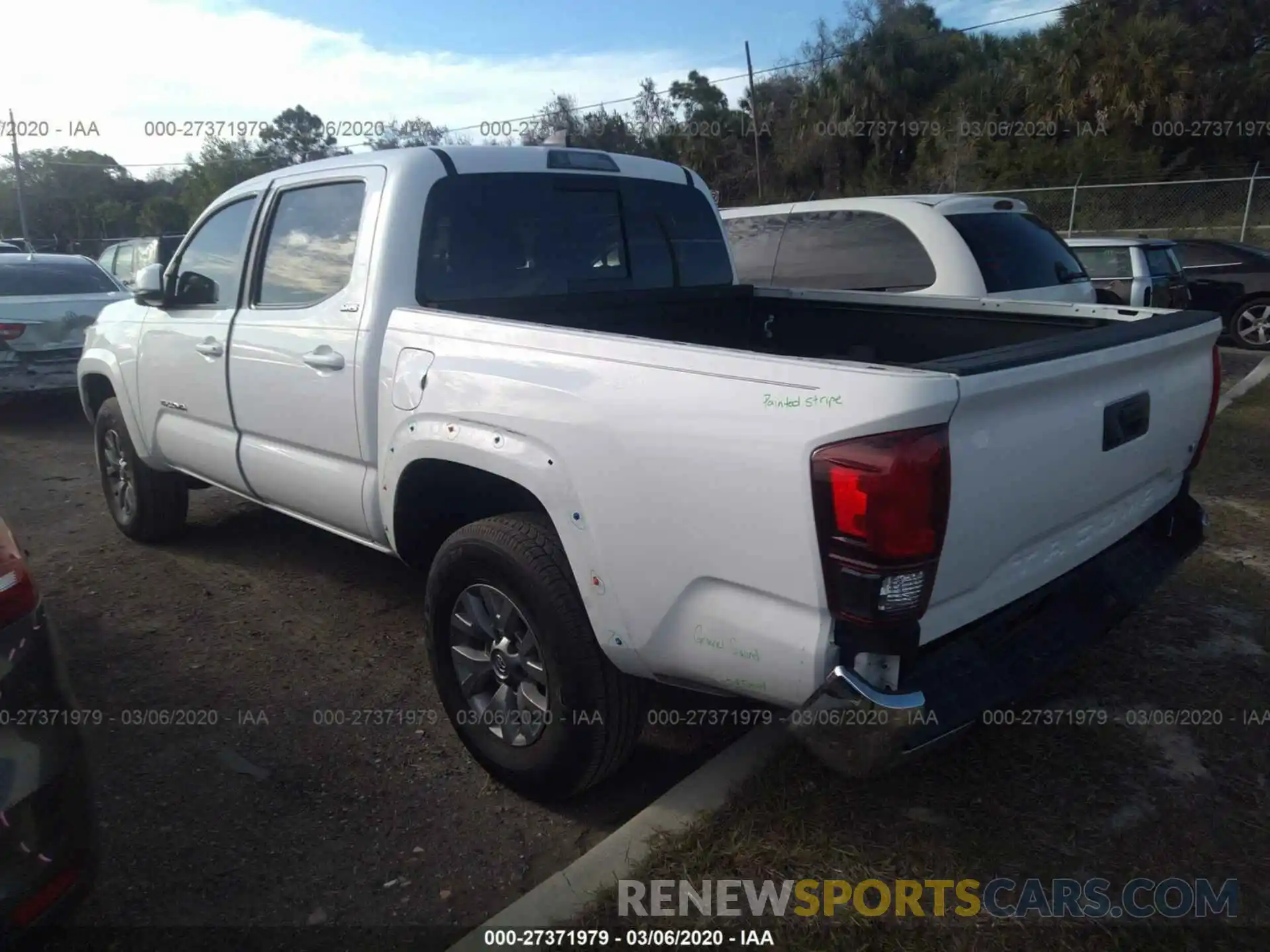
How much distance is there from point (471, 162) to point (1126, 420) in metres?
2.46

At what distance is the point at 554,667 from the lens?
2746mm

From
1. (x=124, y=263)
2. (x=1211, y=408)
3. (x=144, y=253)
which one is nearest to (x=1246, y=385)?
(x=1211, y=408)

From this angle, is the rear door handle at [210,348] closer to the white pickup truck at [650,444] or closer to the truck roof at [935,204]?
the white pickup truck at [650,444]

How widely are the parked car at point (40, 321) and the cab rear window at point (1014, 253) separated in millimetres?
7649

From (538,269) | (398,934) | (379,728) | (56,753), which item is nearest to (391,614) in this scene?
(379,728)

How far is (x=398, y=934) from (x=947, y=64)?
38503mm

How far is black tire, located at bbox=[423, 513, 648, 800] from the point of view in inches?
107

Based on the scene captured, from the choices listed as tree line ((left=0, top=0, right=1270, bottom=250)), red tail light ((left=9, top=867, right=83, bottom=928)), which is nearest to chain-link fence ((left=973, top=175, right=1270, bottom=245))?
tree line ((left=0, top=0, right=1270, bottom=250))

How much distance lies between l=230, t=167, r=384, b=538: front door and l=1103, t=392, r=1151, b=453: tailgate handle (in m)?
2.30

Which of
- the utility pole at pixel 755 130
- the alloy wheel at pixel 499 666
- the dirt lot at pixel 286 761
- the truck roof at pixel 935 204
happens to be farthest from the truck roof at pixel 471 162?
the utility pole at pixel 755 130

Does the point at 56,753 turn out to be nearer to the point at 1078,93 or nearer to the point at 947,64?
the point at 1078,93

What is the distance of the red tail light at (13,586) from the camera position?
6.59ft

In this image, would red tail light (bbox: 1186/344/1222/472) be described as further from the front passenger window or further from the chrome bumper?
the front passenger window

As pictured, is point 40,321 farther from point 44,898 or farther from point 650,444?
point 650,444
